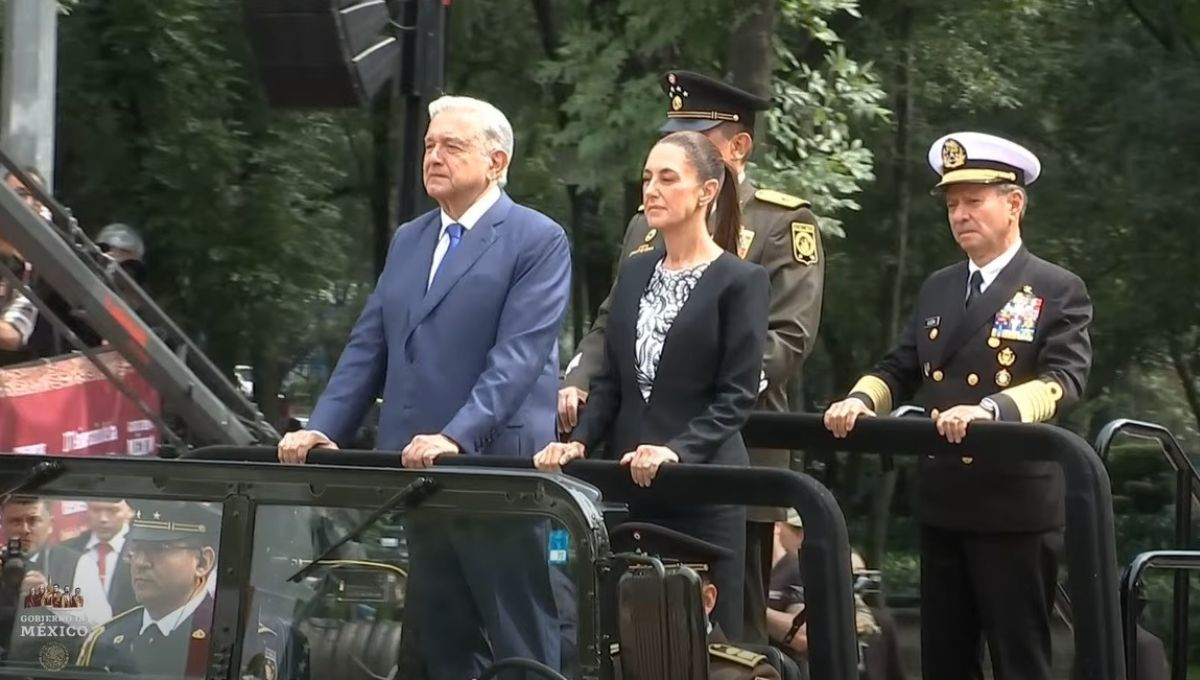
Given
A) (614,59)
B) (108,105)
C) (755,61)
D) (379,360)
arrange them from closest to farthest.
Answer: (379,360)
(755,61)
(614,59)
(108,105)

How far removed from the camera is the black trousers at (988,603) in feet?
14.4

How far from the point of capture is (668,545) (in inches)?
160

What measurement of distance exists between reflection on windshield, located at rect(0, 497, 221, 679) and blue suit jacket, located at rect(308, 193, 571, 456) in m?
0.94

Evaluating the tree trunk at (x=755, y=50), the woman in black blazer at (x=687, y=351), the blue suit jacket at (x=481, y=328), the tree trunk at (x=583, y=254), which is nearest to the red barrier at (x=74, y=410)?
the blue suit jacket at (x=481, y=328)

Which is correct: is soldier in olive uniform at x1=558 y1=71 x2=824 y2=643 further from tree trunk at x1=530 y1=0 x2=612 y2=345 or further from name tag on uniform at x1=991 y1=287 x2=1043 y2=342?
tree trunk at x1=530 y1=0 x2=612 y2=345

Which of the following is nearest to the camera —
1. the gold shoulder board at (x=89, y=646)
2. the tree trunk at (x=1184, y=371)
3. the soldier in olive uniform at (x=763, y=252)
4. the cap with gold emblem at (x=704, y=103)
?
the gold shoulder board at (x=89, y=646)

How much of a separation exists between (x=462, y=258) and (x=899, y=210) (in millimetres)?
13736

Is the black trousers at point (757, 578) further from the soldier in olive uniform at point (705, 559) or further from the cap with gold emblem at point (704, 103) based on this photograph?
the cap with gold emblem at point (704, 103)

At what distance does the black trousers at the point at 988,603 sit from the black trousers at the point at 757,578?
0.38 metres

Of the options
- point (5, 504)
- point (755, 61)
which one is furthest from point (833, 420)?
point (755, 61)

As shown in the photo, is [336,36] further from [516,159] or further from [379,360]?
[516,159]

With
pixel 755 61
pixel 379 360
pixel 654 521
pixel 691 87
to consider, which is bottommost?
pixel 654 521

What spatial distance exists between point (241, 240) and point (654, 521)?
13155mm

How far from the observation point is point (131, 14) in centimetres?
1596
